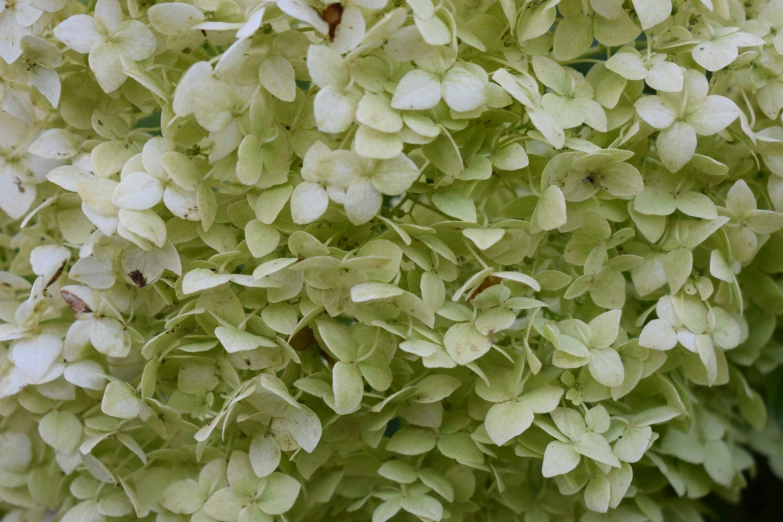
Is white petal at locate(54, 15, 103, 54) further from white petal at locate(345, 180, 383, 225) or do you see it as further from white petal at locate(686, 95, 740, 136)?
white petal at locate(686, 95, 740, 136)

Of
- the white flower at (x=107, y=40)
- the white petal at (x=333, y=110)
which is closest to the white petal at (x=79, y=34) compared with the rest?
the white flower at (x=107, y=40)

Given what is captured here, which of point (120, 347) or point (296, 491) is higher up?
point (120, 347)

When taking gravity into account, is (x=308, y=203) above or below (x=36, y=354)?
above

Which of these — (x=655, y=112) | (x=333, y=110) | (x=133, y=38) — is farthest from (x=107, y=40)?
(x=655, y=112)

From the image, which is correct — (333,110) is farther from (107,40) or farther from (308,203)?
(107,40)

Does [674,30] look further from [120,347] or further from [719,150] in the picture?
[120,347]

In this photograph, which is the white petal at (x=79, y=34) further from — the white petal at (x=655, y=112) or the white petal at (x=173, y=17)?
the white petal at (x=655, y=112)

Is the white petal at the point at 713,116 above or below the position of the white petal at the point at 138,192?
below

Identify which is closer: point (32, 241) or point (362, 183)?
point (362, 183)

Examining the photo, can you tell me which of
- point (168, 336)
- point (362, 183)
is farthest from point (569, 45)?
point (168, 336)
